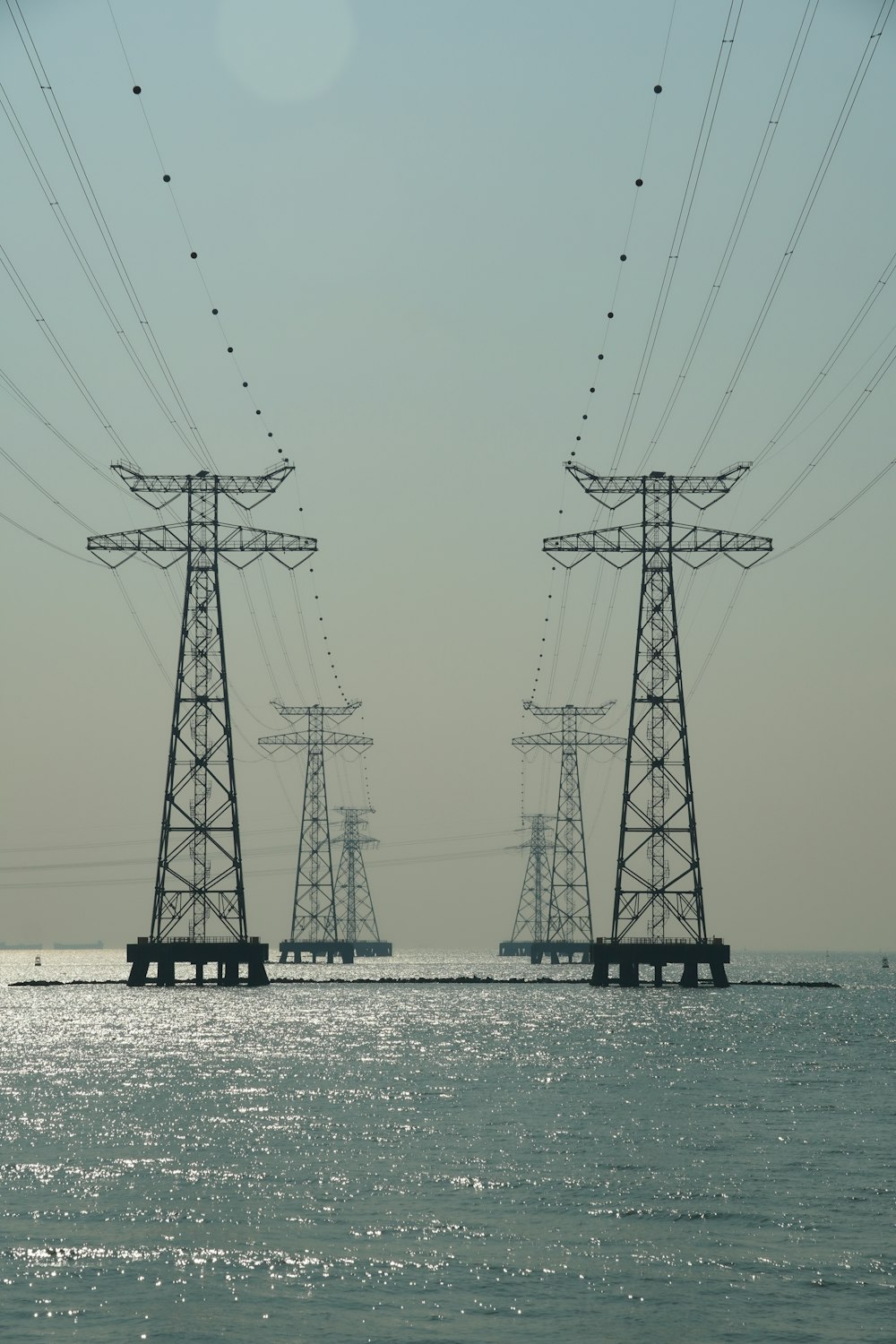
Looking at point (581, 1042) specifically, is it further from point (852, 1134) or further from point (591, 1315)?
point (591, 1315)

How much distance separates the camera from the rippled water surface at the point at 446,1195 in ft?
85.9

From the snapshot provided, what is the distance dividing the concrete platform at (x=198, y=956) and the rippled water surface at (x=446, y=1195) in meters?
32.8

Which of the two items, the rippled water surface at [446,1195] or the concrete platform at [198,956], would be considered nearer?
the rippled water surface at [446,1195]

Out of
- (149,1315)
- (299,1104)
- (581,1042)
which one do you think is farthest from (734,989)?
(149,1315)

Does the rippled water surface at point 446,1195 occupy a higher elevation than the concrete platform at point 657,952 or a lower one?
lower

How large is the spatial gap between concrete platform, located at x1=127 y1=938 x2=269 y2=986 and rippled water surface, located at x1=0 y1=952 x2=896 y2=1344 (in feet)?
108

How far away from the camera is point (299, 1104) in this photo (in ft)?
172

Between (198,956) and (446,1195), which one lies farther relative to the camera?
(198,956)

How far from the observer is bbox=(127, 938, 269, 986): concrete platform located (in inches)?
4277

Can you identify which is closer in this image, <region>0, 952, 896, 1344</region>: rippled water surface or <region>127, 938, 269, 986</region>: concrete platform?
<region>0, 952, 896, 1344</region>: rippled water surface

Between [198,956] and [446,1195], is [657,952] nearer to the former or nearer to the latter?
[198,956]

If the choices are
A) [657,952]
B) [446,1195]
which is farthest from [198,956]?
[446,1195]

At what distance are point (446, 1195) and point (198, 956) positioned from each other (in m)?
75.4

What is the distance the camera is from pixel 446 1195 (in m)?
35.3
